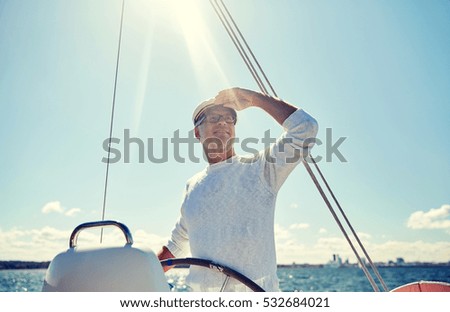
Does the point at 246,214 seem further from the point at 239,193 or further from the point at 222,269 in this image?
the point at 222,269

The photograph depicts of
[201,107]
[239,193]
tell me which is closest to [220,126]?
[201,107]

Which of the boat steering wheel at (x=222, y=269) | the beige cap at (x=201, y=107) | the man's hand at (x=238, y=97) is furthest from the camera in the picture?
the beige cap at (x=201, y=107)

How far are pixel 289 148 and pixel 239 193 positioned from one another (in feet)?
0.93

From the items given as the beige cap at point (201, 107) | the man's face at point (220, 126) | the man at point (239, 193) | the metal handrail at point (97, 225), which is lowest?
the metal handrail at point (97, 225)

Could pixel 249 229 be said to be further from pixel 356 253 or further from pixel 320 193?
pixel 356 253

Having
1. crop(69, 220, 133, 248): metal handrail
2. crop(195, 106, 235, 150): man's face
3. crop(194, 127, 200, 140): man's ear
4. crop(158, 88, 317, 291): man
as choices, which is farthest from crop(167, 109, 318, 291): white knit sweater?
crop(69, 220, 133, 248): metal handrail

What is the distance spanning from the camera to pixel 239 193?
6.08 ft

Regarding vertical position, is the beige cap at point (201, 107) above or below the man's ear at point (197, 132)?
above

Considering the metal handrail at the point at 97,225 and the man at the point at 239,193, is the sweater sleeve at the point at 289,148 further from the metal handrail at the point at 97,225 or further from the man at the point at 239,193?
the metal handrail at the point at 97,225

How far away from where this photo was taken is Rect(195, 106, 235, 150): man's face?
2.03 meters

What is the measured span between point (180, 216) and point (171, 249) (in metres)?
0.18

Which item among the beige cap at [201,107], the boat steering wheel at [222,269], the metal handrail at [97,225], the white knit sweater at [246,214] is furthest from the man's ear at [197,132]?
the metal handrail at [97,225]

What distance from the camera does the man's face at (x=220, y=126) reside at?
2029 millimetres
